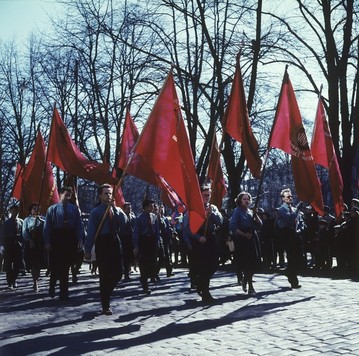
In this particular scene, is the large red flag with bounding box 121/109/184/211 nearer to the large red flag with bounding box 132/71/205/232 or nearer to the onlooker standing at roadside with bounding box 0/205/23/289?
the large red flag with bounding box 132/71/205/232

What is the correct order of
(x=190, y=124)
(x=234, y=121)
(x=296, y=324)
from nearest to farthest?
1. (x=296, y=324)
2. (x=234, y=121)
3. (x=190, y=124)

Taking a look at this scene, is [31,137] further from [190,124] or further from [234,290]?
[234,290]

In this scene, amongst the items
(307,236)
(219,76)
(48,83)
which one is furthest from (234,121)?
(48,83)

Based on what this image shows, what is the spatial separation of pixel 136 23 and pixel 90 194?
42089mm

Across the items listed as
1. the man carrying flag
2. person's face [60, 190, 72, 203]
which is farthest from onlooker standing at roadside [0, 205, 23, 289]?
the man carrying flag

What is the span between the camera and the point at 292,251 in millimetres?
11102

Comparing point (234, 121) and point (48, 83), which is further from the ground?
point (48, 83)

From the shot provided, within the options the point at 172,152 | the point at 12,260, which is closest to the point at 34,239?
the point at 12,260

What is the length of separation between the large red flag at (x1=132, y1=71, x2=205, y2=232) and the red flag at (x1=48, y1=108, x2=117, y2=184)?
4.07 metres

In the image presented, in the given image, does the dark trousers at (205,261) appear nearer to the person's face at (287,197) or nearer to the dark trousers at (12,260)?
the person's face at (287,197)

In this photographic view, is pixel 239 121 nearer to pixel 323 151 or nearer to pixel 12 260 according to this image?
pixel 323 151

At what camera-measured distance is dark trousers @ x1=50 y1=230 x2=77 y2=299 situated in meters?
10.3

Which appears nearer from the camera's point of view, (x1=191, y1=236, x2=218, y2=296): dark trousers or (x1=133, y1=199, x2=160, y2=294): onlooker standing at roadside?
(x1=191, y1=236, x2=218, y2=296): dark trousers

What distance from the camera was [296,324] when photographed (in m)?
6.86
